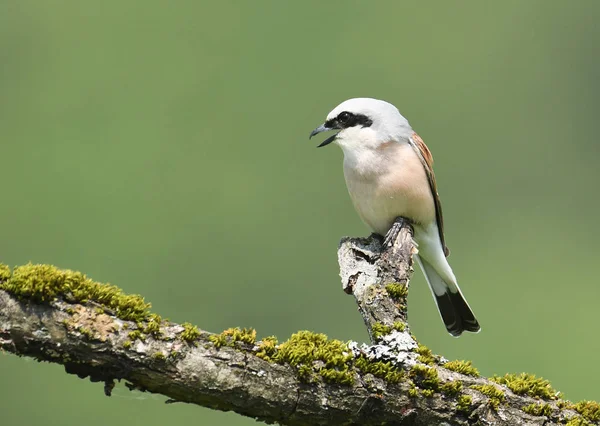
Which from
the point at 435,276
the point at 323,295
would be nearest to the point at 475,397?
the point at 435,276

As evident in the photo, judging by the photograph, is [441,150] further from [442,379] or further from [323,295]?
[442,379]

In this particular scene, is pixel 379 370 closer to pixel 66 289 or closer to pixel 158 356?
pixel 158 356

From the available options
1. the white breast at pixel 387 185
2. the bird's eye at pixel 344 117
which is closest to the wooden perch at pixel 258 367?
the white breast at pixel 387 185

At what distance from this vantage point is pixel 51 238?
24516mm

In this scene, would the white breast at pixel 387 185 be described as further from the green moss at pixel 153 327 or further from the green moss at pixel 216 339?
the green moss at pixel 153 327

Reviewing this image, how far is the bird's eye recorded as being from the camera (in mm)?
7281

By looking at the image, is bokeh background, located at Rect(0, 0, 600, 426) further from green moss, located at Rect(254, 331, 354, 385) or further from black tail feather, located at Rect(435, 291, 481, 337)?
green moss, located at Rect(254, 331, 354, 385)

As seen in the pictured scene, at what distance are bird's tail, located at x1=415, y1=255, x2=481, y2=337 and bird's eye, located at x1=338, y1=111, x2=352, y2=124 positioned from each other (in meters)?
1.35

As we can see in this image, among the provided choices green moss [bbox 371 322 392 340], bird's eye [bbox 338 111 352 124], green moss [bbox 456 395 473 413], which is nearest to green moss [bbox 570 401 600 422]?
green moss [bbox 456 395 473 413]

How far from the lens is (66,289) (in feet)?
13.3

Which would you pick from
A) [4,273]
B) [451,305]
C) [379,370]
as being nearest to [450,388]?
[379,370]

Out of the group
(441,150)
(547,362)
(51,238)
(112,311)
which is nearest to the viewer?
(112,311)

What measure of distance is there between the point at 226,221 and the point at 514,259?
8448 millimetres

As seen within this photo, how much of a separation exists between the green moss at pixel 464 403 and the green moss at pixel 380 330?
0.57 meters
